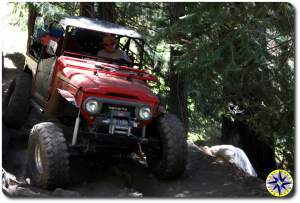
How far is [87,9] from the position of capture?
1025 centimetres

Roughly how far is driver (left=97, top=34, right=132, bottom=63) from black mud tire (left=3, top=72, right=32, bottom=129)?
5.22 ft

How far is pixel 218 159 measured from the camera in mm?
8312

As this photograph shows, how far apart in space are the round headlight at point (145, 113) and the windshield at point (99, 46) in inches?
67.8

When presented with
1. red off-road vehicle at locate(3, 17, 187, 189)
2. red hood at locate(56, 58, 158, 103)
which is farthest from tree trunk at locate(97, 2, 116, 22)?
red hood at locate(56, 58, 158, 103)

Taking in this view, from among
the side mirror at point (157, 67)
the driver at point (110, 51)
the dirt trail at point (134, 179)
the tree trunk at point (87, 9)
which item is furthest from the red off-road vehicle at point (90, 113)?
the side mirror at point (157, 67)

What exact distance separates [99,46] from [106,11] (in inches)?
88.1

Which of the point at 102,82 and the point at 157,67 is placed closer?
the point at 102,82

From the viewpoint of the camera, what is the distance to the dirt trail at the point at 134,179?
249 inches

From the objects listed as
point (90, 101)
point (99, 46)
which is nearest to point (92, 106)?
point (90, 101)

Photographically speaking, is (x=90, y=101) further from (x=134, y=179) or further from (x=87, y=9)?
(x=87, y=9)

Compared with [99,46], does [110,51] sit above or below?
below

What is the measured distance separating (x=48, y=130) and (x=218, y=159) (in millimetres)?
3494

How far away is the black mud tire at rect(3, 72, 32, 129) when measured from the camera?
8117mm

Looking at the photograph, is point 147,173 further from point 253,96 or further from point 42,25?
point 42,25
